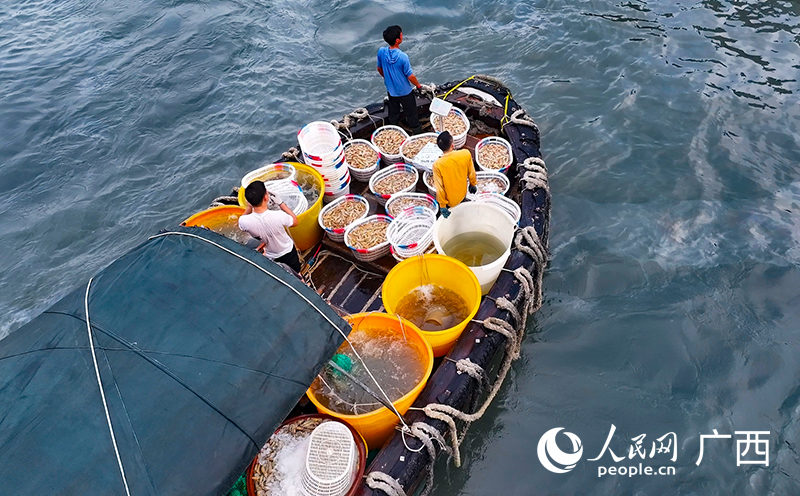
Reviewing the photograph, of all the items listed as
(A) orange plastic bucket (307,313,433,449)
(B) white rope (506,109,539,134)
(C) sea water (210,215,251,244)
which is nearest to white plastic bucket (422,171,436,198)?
(B) white rope (506,109,539,134)

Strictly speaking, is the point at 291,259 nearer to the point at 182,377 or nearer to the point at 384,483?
the point at 182,377

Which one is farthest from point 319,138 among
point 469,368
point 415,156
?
point 469,368

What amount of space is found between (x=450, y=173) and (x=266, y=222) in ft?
7.54

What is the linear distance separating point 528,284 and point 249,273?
3.32 m

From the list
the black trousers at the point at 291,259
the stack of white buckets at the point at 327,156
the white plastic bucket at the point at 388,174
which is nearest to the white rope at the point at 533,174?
the white plastic bucket at the point at 388,174

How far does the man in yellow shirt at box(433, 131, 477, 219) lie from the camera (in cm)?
550

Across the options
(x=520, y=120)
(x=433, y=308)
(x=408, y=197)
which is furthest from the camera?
(x=520, y=120)

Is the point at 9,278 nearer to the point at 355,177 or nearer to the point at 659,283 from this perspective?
the point at 355,177

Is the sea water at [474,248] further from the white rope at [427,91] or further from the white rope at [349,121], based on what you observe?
the white rope at [427,91]

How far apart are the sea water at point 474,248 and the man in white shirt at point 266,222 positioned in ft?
7.01

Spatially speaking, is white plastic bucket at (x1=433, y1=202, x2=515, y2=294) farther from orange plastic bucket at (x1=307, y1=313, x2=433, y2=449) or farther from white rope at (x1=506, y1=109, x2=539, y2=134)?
white rope at (x1=506, y1=109, x2=539, y2=134)

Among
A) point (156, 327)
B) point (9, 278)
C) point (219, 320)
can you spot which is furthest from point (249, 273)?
point (9, 278)

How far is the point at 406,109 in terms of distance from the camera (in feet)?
25.5

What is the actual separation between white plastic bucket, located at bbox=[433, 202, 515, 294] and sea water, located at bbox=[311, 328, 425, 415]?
4.48 ft
